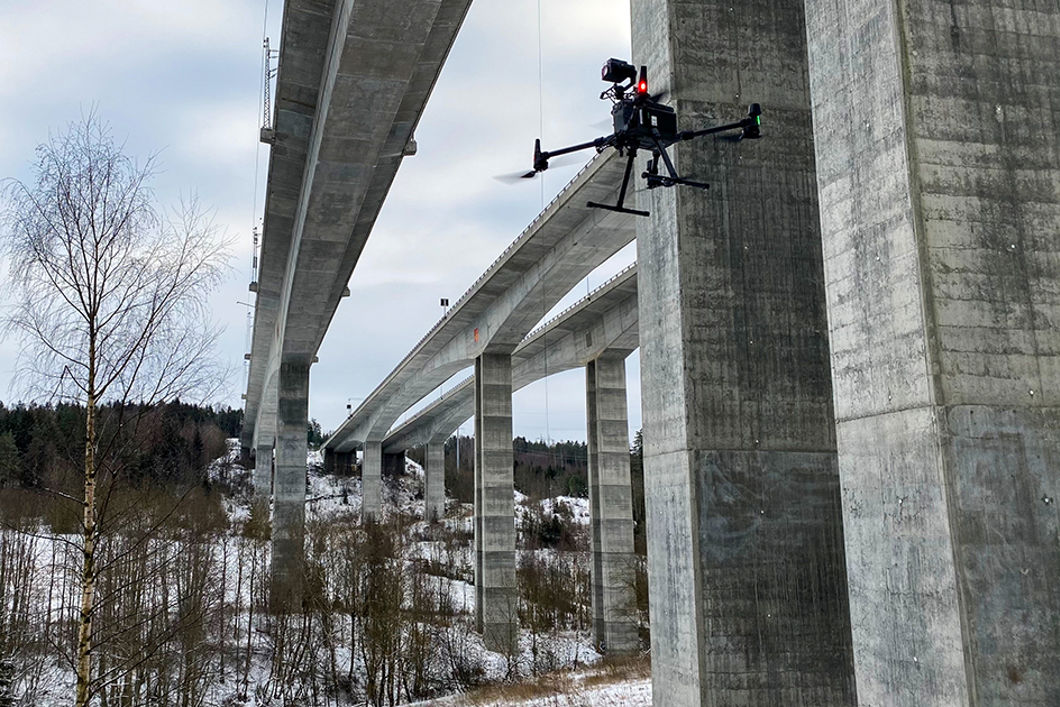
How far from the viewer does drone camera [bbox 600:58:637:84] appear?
6945mm

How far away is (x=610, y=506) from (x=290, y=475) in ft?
39.4

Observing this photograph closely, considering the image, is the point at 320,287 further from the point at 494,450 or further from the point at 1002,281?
the point at 1002,281

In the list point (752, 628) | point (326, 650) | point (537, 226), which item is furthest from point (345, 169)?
point (326, 650)

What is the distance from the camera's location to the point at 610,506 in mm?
33281

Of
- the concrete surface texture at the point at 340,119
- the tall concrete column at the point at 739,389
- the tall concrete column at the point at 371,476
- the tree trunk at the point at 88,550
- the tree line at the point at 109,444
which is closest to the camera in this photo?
the tall concrete column at the point at 739,389

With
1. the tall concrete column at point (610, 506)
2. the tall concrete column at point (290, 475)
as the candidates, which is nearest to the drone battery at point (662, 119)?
the tall concrete column at point (290, 475)

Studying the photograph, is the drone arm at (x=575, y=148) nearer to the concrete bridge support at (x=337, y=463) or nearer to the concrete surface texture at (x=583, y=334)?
the concrete surface texture at (x=583, y=334)

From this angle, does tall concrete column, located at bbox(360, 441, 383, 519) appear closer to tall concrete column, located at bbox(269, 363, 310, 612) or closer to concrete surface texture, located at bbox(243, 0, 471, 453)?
tall concrete column, located at bbox(269, 363, 310, 612)

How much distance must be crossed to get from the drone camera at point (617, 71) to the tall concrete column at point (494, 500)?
26.6 metres

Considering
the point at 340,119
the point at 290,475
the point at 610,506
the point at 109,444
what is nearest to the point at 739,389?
the point at 109,444

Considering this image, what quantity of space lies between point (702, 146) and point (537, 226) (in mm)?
15170

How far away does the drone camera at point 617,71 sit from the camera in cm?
695

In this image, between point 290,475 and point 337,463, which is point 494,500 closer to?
point 290,475

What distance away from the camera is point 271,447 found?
61781 millimetres
